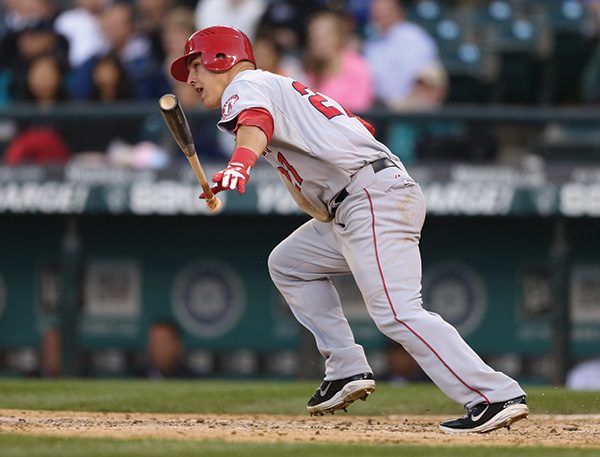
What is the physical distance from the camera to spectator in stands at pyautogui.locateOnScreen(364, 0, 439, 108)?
11.7m

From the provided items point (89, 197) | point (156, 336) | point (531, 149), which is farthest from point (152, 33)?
point (531, 149)

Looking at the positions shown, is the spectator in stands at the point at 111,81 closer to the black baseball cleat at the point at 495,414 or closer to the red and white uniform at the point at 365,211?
the red and white uniform at the point at 365,211

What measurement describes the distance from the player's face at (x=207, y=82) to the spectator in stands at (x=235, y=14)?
623cm

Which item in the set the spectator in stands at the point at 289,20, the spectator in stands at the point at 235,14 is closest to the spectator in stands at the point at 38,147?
the spectator in stands at the point at 235,14

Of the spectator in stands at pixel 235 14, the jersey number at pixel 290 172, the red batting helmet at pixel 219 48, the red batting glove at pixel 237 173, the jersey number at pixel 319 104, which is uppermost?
the spectator in stands at pixel 235 14

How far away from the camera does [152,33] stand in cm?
1265

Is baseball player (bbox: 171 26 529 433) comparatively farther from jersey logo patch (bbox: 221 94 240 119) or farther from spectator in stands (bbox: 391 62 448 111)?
spectator in stands (bbox: 391 62 448 111)

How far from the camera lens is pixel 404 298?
5730mm

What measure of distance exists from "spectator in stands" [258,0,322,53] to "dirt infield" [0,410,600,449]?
5.45 m

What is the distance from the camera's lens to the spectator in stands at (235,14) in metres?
12.4

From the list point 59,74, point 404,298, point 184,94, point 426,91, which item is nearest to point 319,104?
point 404,298

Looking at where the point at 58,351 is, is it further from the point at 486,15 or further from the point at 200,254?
the point at 486,15

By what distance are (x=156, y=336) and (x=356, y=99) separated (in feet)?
8.60

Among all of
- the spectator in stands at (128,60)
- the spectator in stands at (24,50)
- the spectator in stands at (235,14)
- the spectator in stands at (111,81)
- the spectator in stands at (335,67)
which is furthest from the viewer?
the spectator in stands at (24,50)
